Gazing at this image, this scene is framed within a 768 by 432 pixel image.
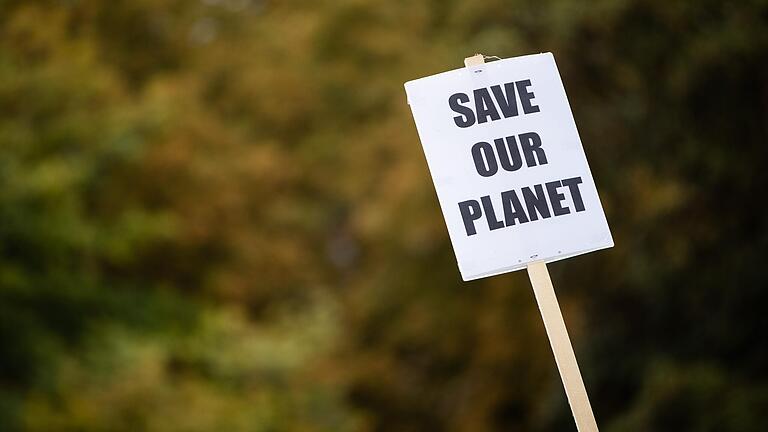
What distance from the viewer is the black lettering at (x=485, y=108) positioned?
8.07ft

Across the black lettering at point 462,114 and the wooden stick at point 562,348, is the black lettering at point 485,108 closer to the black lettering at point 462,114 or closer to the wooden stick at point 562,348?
the black lettering at point 462,114

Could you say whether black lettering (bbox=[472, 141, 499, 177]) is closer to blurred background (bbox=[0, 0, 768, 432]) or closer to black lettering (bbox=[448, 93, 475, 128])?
black lettering (bbox=[448, 93, 475, 128])

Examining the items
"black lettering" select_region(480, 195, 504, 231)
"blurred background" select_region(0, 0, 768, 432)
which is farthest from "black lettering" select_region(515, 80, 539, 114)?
"blurred background" select_region(0, 0, 768, 432)

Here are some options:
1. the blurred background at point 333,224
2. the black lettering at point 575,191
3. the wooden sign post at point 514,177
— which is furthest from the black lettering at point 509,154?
the blurred background at point 333,224

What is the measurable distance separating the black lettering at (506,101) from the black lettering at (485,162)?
0.10 m

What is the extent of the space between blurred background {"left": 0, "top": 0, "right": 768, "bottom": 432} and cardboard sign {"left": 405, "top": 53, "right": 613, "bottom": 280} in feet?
9.20

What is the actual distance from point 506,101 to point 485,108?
49 mm

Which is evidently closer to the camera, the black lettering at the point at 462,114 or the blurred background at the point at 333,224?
the black lettering at the point at 462,114

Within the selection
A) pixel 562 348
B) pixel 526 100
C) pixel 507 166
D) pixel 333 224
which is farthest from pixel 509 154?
pixel 333 224

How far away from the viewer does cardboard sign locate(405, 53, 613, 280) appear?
7.87 ft

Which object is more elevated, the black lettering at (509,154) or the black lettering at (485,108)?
the black lettering at (485,108)

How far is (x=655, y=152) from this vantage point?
233 inches

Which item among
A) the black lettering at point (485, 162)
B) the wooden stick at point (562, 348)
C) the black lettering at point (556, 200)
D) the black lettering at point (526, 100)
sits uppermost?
the black lettering at point (526, 100)

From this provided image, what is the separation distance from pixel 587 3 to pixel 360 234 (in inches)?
318
